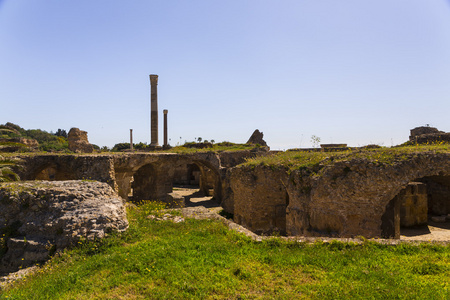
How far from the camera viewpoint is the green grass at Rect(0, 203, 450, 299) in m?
3.92

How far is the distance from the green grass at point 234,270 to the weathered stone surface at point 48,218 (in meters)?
0.37

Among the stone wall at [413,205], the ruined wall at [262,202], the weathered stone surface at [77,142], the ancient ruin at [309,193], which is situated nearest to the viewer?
the ancient ruin at [309,193]

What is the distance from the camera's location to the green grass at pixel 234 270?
3.92 m

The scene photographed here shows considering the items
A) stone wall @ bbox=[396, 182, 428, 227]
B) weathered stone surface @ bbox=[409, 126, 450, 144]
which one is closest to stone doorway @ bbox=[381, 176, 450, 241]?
stone wall @ bbox=[396, 182, 428, 227]

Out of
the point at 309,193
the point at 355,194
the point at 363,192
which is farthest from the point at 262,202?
the point at 363,192

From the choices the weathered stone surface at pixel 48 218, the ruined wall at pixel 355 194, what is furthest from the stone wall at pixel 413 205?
the weathered stone surface at pixel 48 218

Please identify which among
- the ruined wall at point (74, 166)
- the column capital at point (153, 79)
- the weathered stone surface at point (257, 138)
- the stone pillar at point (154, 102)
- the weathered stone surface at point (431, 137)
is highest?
the column capital at point (153, 79)

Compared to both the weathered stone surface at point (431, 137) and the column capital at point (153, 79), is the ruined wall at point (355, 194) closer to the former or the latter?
the weathered stone surface at point (431, 137)

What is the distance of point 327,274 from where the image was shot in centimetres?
447

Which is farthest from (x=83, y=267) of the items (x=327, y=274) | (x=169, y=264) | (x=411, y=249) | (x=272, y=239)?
(x=411, y=249)

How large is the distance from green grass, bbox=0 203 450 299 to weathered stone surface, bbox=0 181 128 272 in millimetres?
374

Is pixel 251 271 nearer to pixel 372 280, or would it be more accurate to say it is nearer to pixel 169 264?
pixel 169 264

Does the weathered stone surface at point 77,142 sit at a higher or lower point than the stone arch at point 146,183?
higher

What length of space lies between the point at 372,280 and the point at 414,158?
4.94m
